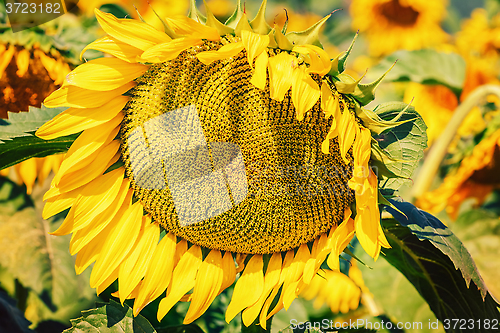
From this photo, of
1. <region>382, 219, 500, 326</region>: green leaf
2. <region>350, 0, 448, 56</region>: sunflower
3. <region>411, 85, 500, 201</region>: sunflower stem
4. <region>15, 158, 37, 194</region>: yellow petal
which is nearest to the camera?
<region>382, 219, 500, 326</region>: green leaf

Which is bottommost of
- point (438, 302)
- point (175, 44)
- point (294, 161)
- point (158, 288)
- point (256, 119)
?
point (438, 302)

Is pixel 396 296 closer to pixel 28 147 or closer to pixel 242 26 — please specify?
pixel 242 26

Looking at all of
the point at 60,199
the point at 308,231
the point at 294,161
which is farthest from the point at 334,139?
the point at 60,199

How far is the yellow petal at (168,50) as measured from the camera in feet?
3.10

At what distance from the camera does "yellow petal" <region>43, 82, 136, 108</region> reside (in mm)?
991

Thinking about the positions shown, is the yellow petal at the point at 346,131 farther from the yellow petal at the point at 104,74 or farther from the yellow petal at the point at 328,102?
the yellow petal at the point at 104,74

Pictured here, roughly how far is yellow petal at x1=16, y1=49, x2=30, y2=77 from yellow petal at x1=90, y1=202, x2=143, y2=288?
0.75 metres

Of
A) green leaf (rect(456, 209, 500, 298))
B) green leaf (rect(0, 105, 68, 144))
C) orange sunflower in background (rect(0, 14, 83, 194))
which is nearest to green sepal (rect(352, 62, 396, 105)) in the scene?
green leaf (rect(0, 105, 68, 144))

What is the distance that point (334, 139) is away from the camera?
3.37 feet

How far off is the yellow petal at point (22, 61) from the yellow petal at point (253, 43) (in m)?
1.00

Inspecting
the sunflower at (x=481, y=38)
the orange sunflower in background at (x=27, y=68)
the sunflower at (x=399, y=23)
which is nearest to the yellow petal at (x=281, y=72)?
the orange sunflower in background at (x=27, y=68)

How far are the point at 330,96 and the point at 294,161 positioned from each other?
200mm

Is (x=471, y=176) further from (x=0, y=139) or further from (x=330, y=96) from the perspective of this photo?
(x=0, y=139)

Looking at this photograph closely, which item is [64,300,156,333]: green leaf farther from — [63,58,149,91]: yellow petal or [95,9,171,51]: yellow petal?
[95,9,171,51]: yellow petal
